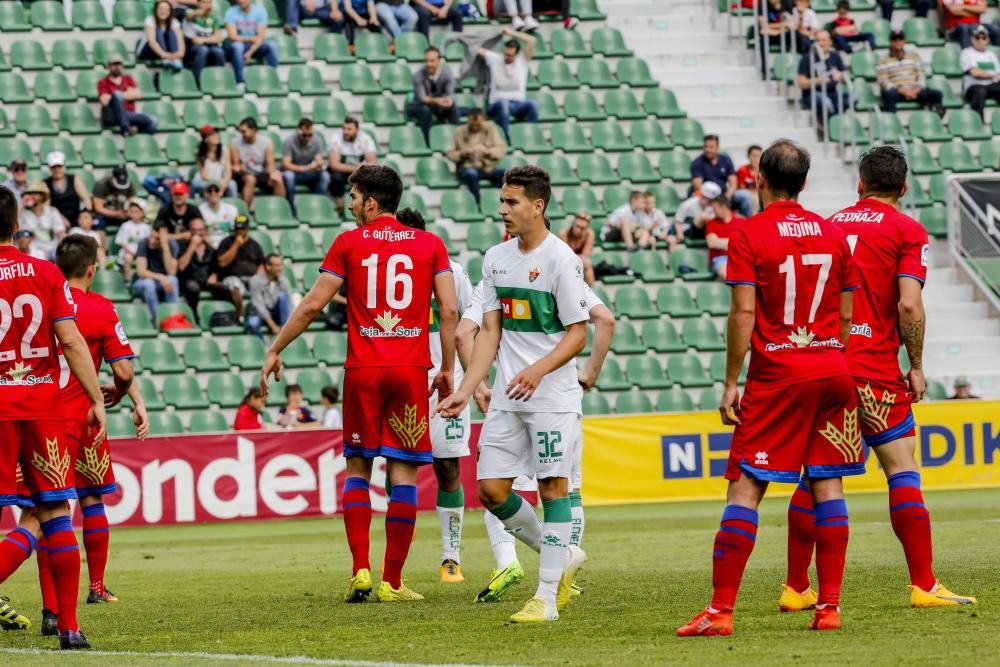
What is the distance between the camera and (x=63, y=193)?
21.3 metres

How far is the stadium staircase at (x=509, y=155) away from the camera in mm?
20797

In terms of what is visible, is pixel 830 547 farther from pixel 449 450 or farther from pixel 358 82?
pixel 358 82

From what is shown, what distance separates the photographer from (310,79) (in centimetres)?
2444

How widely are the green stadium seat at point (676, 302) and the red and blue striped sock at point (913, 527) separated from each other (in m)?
14.1

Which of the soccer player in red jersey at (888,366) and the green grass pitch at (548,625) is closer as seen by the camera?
the green grass pitch at (548,625)

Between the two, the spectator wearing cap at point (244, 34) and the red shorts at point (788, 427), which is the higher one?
the spectator wearing cap at point (244, 34)

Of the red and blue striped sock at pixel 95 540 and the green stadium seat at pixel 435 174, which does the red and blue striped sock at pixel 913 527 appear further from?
the green stadium seat at pixel 435 174

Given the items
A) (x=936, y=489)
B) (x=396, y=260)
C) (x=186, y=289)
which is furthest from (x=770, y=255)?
(x=186, y=289)

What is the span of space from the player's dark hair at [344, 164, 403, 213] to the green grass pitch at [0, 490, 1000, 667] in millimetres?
2384

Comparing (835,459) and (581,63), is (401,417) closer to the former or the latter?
(835,459)

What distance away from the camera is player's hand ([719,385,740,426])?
23.0ft

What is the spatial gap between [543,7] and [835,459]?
19826 mm

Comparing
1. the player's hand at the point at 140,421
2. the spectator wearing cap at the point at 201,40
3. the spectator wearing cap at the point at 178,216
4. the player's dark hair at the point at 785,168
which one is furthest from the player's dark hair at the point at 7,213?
the spectator wearing cap at the point at 201,40

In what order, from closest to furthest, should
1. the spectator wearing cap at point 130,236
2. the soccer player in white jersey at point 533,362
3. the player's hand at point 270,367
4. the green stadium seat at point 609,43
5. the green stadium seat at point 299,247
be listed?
the soccer player in white jersey at point 533,362 → the player's hand at point 270,367 → the spectator wearing cap at point 130,236 → the green stadium seat at point 299,247 → the green stadium seat at point 609,43
